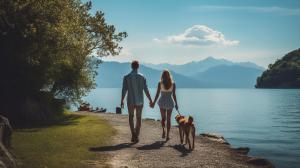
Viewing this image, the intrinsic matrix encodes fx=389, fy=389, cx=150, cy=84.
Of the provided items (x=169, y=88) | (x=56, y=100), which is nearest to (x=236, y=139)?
(x=56, y=100)

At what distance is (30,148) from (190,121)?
7.36m

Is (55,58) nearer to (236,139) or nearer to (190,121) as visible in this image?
(190,121)

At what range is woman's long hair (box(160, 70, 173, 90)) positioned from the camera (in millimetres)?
20062

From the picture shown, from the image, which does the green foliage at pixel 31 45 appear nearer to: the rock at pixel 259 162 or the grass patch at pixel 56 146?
the grass patch at pixel 56 146

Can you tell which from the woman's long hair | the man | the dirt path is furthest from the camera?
the woman's long hair

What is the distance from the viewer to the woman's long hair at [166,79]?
20.1 m

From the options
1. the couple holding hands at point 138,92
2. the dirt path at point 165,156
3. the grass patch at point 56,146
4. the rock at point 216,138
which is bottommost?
the rock at point 216,138

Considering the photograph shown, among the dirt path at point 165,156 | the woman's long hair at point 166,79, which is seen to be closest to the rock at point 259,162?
the dirt path at point 165,156

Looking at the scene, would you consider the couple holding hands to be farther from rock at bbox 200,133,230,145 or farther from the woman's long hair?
rock at bbox 200,133,230,145

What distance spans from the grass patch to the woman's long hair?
431cm

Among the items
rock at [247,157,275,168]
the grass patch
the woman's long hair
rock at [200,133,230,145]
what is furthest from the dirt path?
rock at [200,133,230,145]

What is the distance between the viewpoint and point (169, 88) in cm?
2033

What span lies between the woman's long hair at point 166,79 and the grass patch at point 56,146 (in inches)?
170

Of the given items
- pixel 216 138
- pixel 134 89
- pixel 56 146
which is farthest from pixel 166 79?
pixel 216 138
